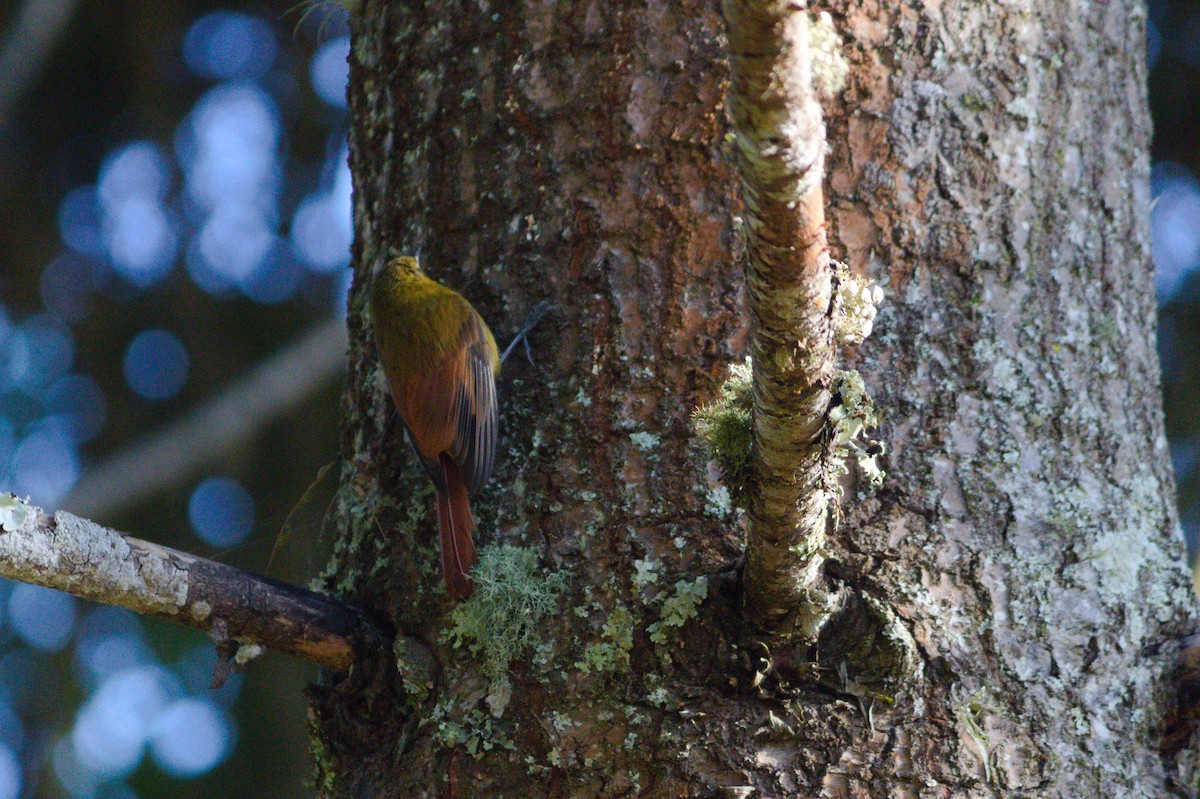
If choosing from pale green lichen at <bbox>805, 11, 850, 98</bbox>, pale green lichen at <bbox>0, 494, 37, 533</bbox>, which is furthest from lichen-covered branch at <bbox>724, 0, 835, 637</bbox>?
pale green lichen at <bbox>0, 494, 37, 533</bbox>

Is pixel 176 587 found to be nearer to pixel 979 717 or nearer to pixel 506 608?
pixel 506 608

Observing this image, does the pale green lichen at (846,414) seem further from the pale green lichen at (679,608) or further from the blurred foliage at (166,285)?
the blurred foliage at (166,285)

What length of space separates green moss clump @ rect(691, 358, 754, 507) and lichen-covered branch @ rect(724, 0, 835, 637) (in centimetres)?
5

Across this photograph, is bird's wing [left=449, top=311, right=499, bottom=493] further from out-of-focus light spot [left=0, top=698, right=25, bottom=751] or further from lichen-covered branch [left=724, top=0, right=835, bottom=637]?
out-of-focus light spot [left=0, top=698, right=25, bottom=751]

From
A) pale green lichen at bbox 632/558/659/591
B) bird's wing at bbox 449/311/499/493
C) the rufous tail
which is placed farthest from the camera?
bird's wing at bbox 449/311/499/493

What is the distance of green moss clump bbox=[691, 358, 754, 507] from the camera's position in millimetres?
1481

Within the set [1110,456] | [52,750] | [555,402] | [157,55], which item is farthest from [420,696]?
[157,55]

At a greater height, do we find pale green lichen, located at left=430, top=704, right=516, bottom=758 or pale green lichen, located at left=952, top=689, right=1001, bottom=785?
pale green lichen, located at left=952, top=689, right=1001, bottom=785

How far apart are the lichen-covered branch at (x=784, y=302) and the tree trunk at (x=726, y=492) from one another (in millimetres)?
149

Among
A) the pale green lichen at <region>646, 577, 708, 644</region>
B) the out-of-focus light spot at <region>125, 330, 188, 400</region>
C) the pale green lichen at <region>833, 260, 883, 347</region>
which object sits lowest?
the pale green lichen at <region>646, 577, 708, 644</region>

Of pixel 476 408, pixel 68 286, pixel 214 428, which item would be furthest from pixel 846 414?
pixel 68 286

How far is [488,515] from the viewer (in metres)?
1.89

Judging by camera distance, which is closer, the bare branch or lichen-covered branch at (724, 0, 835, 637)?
lichen-covered branch at (724, 0, 835, 637)

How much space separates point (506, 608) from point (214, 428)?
9.43 feet
